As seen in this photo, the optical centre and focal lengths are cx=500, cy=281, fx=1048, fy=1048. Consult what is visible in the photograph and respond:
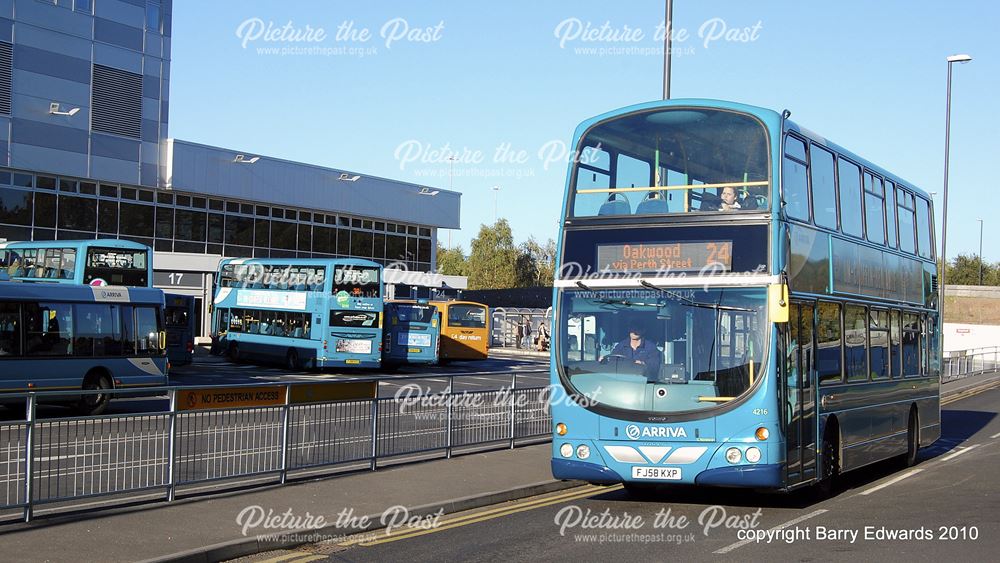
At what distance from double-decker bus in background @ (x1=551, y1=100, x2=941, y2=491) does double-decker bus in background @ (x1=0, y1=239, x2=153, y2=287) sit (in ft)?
61.2

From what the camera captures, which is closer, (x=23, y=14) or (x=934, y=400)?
(x=934, y=400)

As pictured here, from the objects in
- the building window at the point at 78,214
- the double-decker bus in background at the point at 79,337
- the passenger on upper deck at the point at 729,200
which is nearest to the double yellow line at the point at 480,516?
the passenger on upper deck at the point at 729,200

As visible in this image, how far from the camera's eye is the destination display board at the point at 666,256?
11.3 metres

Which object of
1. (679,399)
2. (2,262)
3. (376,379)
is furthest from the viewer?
(2,262)

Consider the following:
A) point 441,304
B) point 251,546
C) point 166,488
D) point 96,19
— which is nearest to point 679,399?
point 251,546

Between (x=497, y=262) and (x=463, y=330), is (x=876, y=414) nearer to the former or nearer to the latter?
(x=463, y=330)

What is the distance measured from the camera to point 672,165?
11977 millimetres

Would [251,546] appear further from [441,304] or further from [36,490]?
[441,304]

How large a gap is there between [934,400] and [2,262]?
25480 millimetres

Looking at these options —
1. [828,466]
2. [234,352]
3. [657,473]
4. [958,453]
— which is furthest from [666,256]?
[234,352]

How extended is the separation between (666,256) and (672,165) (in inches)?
45.1

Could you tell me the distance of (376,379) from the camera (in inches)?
559

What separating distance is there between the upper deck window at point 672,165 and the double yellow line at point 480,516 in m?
3.45

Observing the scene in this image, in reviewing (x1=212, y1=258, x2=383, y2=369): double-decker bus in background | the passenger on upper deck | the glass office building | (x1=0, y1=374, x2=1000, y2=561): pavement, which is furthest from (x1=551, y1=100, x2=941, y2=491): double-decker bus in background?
the glass office building
